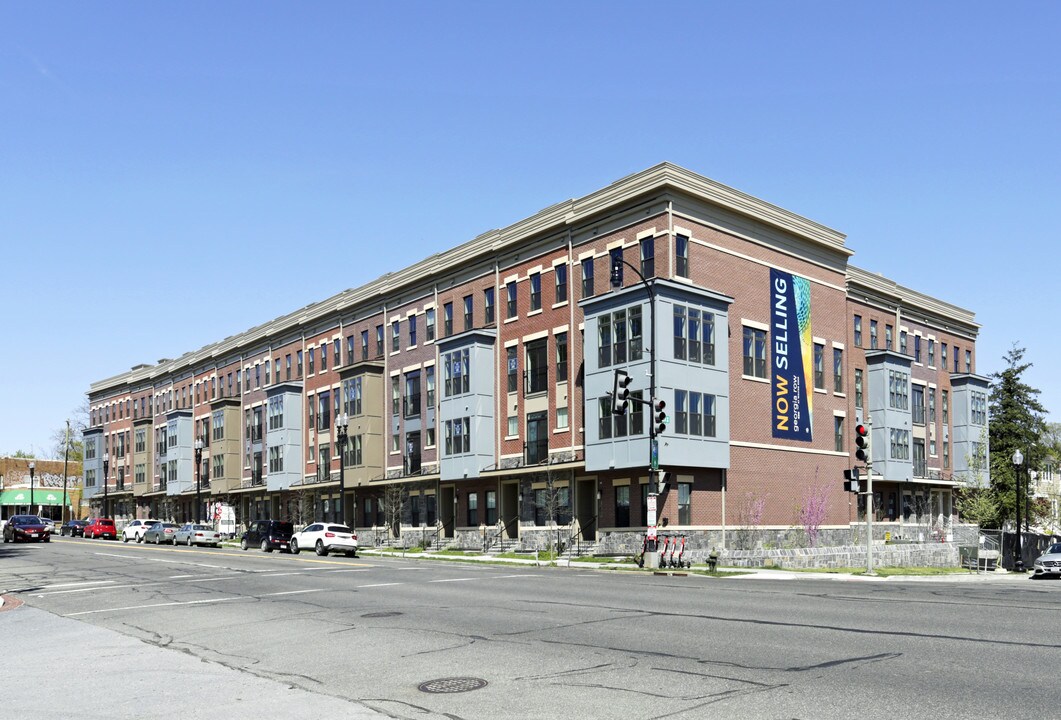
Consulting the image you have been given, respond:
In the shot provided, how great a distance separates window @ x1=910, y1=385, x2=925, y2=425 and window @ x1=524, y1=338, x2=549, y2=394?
100 feet

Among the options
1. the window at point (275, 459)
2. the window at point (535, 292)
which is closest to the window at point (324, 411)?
the window at point (275, 459)

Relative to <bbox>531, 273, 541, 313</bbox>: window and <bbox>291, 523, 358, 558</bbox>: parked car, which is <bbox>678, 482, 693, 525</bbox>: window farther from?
<bbox>291, 523, 358, 558</bbox>: parked car

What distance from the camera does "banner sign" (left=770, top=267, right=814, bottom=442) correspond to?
5375 cm

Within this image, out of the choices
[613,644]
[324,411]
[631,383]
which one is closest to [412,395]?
[324,411]

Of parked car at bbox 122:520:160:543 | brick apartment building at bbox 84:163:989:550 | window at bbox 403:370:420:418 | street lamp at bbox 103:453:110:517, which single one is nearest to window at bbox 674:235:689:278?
brick apartment building at bbox 84:163:989:550

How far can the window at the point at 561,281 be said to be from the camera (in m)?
54.2

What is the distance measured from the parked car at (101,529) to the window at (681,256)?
55.1 metres

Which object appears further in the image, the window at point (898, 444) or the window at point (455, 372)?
the window at point (898, 444)

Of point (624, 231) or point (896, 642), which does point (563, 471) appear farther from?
point (896, 642)

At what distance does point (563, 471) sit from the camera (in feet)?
173

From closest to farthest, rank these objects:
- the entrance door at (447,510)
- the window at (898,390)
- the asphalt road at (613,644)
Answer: the asphalt road at (613,644) → the entrance door at (447,510) → the window at (898,390)

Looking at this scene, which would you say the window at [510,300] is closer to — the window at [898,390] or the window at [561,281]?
the window at [561,281]

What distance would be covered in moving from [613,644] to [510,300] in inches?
1740

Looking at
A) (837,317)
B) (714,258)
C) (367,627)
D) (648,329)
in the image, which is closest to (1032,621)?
(367,627)
